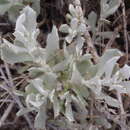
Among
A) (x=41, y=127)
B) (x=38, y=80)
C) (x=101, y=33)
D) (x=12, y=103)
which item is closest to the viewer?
(x=38, y=80)

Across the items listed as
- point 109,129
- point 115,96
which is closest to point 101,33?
point 115,96

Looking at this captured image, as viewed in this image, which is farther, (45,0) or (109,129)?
(45,0)

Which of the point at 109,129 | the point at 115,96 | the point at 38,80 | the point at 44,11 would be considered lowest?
the point at 109,129

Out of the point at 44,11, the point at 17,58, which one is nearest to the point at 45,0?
the point at 44,11

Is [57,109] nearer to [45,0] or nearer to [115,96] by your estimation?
[115,96]

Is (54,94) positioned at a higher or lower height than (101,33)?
lower

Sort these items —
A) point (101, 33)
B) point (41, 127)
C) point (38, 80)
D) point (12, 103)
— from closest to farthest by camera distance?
point (38, 80)
point (41, 127)
point (12, 103)
point (101, 33)
